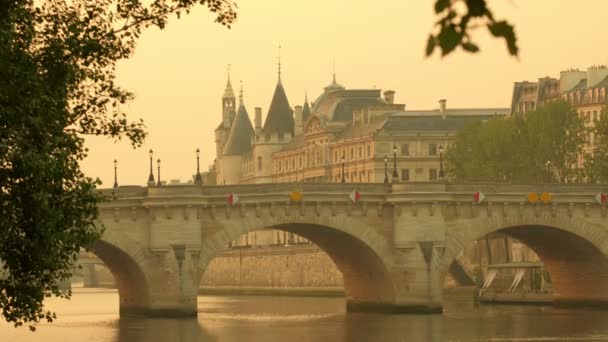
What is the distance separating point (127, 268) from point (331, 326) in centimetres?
968

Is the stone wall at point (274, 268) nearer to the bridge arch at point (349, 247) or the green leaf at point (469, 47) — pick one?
the bridge arch at point (349, 247)

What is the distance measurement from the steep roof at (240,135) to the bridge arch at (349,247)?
97.7 meters

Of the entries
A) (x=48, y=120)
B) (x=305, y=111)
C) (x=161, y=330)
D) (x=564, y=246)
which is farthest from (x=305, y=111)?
(x=48, y=120)

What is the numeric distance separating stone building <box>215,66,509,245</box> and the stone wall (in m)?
10.8

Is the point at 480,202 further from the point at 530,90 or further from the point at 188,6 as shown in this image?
the point at 530,90

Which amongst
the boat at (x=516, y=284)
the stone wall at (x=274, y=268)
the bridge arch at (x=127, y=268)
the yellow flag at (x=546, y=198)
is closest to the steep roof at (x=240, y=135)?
the stone wall at (x=274, y=268)

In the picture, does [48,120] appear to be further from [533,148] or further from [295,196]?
[533,148]

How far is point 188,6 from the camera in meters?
31.5

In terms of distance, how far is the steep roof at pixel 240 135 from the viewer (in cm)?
17488

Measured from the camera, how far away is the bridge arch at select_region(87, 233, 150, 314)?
67.6 m

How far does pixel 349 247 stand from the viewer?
7456 centimetres

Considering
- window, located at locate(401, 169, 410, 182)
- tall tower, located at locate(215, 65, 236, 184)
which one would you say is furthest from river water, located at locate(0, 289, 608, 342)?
tall tower, located at locate(215, 65, 236, 184)

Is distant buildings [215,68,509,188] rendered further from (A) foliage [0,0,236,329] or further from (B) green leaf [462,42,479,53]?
(B) green leaf [462,42,479,53]

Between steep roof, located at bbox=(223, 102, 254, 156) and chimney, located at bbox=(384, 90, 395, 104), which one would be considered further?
steep roof, located at bbox=(223, 102, 254, 156)
